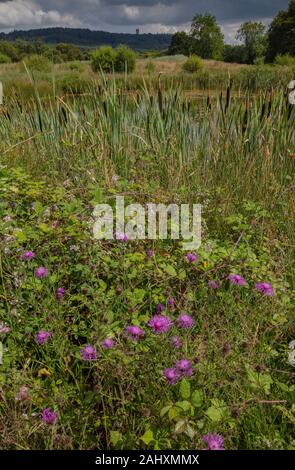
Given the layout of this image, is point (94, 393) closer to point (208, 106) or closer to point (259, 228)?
point (259, 228)

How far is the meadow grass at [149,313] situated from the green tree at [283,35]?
126 feet

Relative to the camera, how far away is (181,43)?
7100 centimetres

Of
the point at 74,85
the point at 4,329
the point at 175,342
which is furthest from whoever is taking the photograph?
the point at 74,85

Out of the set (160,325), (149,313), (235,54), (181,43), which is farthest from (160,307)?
(181,43)

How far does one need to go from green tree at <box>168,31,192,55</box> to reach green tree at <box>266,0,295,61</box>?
88.4 ft

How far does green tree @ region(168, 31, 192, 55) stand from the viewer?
223ft

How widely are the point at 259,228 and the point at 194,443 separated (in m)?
1.32

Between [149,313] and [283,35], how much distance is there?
43.0 m

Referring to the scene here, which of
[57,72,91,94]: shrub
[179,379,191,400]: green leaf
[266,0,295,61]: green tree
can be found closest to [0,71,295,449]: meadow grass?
[179,379,191,400]: green leaf

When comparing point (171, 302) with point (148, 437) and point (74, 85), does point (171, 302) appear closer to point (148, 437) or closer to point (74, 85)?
point (148, 437)

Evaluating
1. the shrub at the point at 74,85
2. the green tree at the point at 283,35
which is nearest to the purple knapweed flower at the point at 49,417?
the shrub at the point at 74,85

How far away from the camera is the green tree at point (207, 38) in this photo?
61.0 m

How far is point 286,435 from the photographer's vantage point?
113 cm

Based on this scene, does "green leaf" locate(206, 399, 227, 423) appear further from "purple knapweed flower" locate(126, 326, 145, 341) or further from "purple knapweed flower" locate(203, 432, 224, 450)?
"purple knapweed flower" locate(126, 326, 145, 341)
